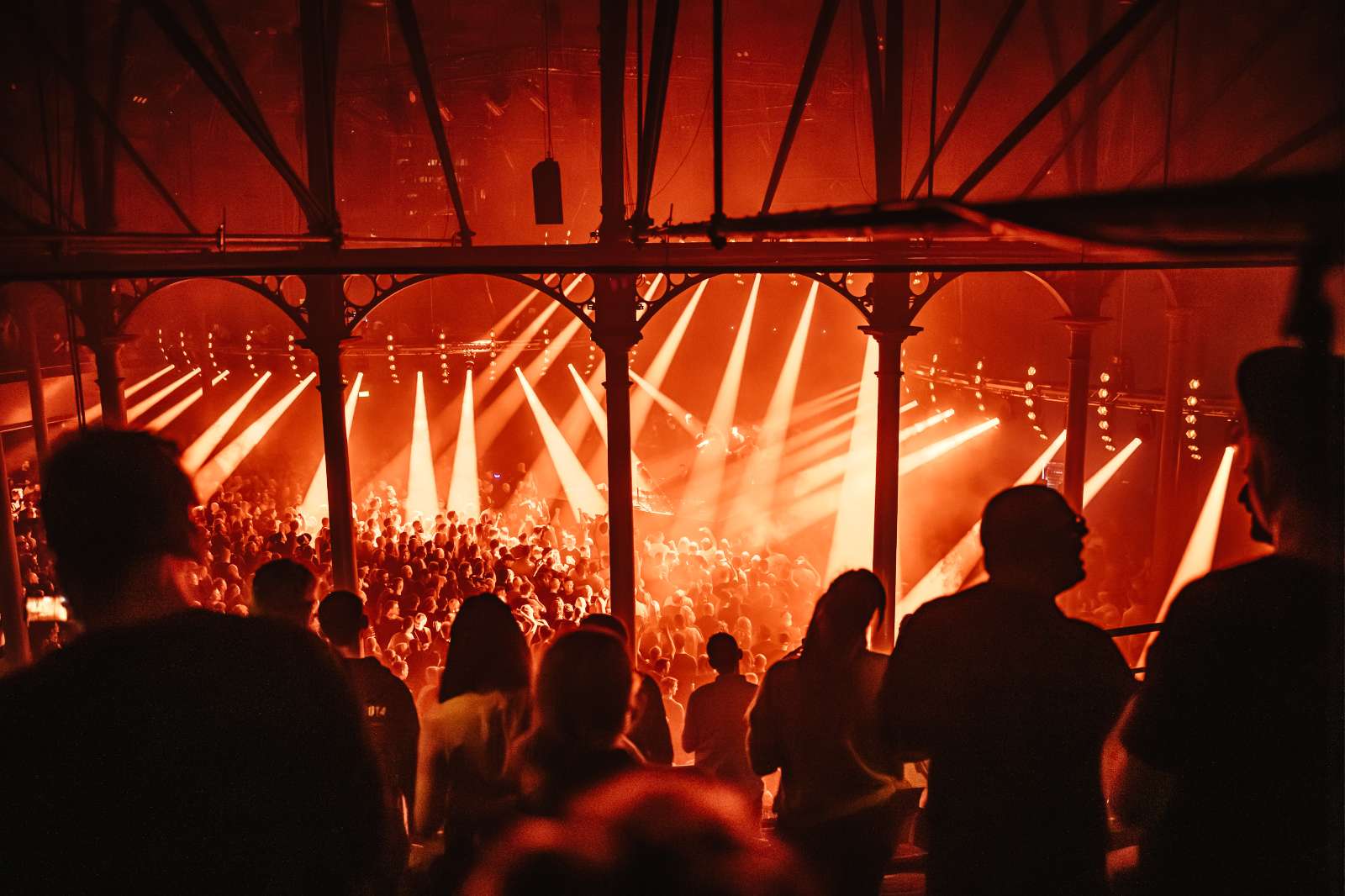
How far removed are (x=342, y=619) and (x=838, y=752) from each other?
2102mm

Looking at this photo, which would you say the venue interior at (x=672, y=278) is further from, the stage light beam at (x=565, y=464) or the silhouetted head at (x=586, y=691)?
the silhouetted head at (x=586, y=691)

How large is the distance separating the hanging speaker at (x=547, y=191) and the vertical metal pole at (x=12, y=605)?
199 inches

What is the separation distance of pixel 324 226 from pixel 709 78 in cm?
1020

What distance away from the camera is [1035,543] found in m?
1.91

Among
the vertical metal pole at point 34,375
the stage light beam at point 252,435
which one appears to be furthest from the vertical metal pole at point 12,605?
the stage light beam at point 252,435

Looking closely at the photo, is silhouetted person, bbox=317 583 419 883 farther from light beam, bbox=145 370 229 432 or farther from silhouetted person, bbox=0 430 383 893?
light beam, bbox=145 370 229 432

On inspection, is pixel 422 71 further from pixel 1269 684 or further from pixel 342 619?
pixel 1269 684

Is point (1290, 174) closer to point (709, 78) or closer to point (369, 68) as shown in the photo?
point (709, 78)

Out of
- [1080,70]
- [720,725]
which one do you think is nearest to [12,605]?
[720,725]

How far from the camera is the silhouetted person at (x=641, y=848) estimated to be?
5.41 feet

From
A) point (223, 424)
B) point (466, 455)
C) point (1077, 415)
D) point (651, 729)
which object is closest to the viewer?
point (651, 729)

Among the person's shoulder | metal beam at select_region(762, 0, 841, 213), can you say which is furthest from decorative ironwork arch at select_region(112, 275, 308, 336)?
the person's shoulder

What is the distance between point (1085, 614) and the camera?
8523mm

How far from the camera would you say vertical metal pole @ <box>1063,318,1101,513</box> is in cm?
817
